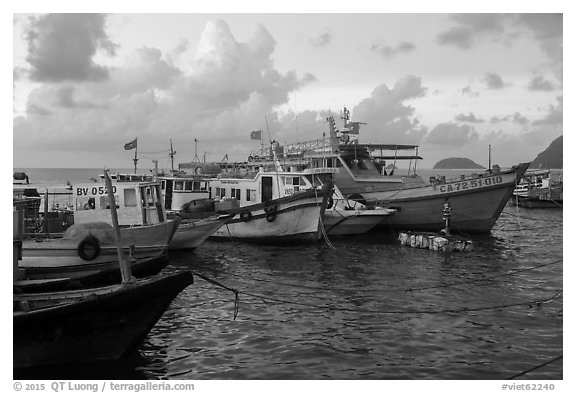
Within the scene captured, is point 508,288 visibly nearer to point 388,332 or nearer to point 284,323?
point 388,332

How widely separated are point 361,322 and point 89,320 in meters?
6.66

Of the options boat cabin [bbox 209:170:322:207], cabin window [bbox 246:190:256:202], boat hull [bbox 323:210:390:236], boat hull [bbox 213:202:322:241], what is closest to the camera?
boat hull [bbox 213:202:322:241]

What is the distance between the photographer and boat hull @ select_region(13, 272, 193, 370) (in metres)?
9.73

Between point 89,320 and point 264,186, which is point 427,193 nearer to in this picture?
point 264,186

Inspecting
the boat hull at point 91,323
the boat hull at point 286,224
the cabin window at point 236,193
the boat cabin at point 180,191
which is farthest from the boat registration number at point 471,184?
the boat hull at point 91,323

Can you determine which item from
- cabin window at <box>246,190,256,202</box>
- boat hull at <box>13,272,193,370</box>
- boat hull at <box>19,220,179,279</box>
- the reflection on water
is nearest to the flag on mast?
cabin window at <box>246,190,256,202</box>

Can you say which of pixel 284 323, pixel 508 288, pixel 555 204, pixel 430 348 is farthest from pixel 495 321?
pixel 555 204

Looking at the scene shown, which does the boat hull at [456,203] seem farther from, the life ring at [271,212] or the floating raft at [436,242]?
the life ring at [271,212]

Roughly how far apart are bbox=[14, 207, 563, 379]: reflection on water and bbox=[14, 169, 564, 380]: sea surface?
0.04 m

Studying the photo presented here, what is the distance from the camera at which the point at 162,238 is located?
781 inches

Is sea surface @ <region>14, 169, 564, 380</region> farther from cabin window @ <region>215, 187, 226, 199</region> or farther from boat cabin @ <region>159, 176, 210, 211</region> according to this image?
cabin window @ <region>215, 187, 226, 199</region>

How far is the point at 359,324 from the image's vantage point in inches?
517

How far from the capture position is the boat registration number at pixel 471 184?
2864cm
